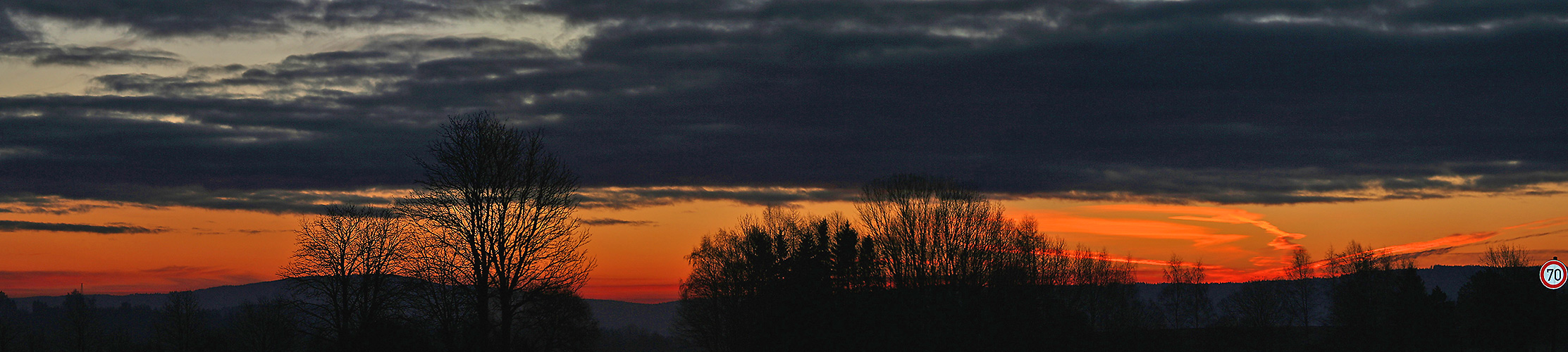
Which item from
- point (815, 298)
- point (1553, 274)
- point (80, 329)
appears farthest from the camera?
point (80, 329)

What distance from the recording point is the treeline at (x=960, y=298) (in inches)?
2972

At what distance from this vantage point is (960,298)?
78500mm

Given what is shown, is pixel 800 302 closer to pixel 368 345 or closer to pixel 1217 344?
pixel 368 345

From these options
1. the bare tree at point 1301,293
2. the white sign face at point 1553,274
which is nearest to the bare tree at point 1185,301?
the bare tree at point 1301,293

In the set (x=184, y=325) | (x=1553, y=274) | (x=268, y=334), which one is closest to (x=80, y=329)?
(x=184, y=325)

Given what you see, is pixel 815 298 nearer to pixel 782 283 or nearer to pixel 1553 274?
pixel 782 283

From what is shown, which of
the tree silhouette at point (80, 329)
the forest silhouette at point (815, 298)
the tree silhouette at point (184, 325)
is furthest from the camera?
the tree silhouette at point (80, 329)

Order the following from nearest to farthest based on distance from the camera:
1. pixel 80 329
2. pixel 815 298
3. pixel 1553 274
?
pixel 1553 274
pixel 815 298
pixel 80 329

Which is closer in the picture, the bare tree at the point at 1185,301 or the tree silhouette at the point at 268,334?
the tree silhouette at the point at 268,334

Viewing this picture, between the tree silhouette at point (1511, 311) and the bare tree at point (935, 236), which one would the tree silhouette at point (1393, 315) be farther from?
the bare tree at point (935, 236)

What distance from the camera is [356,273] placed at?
62812mm

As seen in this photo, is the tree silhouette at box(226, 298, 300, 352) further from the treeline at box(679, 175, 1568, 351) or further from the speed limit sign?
the speed limit sign

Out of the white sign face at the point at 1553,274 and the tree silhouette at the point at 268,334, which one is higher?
the white sign face at the point at 1553,274

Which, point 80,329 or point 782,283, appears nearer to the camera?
point 782,283
